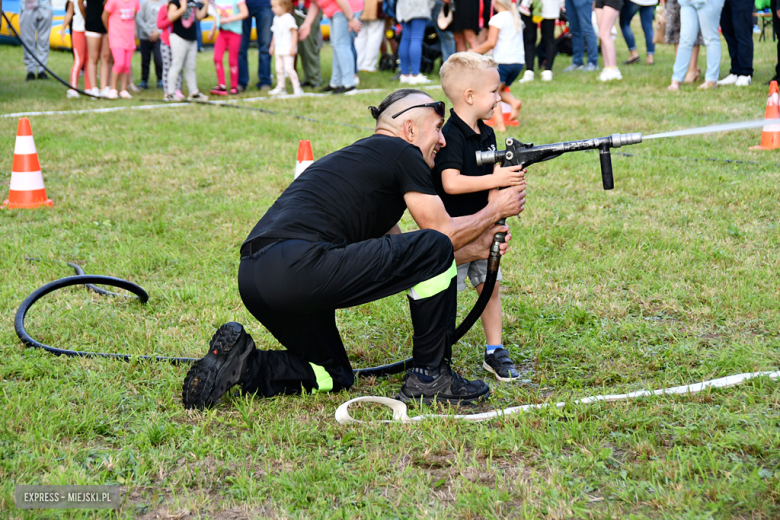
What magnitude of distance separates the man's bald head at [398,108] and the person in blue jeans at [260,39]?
10484 mm

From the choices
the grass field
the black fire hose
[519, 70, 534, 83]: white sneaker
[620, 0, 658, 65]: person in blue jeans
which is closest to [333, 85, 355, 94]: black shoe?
[519, 70, 534, 83]: white sneaker

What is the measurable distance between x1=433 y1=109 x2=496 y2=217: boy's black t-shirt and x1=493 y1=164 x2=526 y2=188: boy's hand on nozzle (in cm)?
19

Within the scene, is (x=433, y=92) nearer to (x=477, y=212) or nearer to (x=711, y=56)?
(x=711, y=56)

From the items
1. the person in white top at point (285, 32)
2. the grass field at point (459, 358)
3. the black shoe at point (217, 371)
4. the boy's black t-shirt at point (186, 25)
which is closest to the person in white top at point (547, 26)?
the person in white top at point (285, 32)

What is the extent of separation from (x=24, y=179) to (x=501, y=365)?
4.69m

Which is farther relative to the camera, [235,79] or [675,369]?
[235,79]

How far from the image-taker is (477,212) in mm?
3240

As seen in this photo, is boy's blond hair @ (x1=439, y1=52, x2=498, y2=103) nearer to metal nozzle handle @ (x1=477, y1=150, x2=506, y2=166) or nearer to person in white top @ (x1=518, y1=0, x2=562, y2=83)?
metal nozzle handle @ (x1=477, y1=150, x2=506, y2=166)

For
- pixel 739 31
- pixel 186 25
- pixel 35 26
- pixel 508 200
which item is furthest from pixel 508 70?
pixel 35 26

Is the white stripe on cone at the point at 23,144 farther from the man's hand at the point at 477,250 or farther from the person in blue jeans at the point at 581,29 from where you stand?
the person in blue jeans at the point at 581,29

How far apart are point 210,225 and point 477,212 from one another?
298 centimetres

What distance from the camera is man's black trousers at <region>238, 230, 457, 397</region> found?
9.27 ft

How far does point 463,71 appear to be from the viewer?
10.8 ft

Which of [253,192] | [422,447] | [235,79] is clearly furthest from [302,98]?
[422,447]
